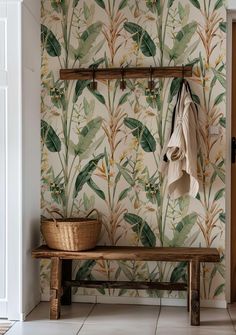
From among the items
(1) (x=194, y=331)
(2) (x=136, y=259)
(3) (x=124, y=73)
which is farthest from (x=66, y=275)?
(3) (x=124, y=73)

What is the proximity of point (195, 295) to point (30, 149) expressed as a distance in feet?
4.91

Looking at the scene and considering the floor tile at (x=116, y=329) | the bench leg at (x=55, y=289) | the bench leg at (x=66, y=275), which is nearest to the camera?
the floor tile at (x=116, y=329)

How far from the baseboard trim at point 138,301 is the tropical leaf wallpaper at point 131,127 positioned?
0.04 metres

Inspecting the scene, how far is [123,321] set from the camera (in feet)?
11.7

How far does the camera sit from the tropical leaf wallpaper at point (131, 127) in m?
3.89

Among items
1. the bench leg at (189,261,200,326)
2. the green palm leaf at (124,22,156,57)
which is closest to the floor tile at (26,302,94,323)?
the bench leg at (189,261,200,326)

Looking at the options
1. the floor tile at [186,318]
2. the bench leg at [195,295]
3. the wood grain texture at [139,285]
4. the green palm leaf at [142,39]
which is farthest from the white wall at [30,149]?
the bench leg at [195,295]

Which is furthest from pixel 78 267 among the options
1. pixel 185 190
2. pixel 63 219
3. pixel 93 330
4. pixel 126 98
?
pixel 126 98

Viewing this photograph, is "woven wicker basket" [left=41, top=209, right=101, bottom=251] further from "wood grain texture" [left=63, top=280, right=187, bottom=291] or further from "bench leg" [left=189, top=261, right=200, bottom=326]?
"bench leg" [left=189, top=261, right=200, bottom=326]

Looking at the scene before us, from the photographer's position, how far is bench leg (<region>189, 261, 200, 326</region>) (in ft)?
11.4

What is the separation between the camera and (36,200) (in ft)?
12.9

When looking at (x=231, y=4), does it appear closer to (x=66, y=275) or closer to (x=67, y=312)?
(x=66, y=275)

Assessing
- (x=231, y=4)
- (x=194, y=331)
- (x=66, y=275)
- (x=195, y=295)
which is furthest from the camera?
(x=66, y=275)
